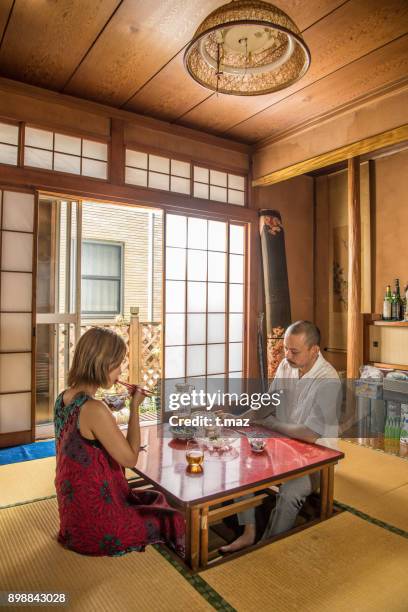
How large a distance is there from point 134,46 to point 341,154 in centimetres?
195

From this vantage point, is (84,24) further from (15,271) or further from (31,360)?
(31,360)

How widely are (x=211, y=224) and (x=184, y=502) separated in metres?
3.32

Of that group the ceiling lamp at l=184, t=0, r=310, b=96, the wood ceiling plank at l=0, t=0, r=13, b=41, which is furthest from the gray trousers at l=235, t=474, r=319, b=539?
the wood ceiling plank at l=0, t=0, r=13, b=41

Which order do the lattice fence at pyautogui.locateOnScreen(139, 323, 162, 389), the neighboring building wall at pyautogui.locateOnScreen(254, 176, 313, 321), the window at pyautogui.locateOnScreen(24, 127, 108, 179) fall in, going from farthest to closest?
the lattice fence at pyautogui.locateOnScreen(139, 323, 162, 389)
the neighboring building wall at pyautogui.locateOnScreen(254, 176, 313, 321)
the window at pyautogui.locateOnScreen(24, 127, 108, 179)

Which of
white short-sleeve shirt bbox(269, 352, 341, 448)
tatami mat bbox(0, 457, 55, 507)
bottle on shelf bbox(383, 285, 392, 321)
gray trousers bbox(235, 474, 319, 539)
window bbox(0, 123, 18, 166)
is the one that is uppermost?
window bbox(0, 123, 18, 166)

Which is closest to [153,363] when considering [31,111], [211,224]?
[211,224]

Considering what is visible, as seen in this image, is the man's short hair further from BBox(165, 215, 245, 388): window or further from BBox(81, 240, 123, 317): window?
BBox(81, 240, 123, 317): window

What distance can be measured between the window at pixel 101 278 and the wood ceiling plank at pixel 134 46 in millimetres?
4459

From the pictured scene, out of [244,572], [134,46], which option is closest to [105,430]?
[244,572]

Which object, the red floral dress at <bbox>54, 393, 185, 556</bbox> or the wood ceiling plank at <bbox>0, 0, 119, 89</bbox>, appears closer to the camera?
the red floral dress at <bbox>54, 393, 185, 556</bbox>

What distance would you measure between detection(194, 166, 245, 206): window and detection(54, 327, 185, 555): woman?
303cm

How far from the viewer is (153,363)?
6.42 m

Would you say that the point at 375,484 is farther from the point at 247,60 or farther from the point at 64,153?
the point at 64,153

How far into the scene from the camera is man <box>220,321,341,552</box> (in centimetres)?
197
